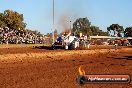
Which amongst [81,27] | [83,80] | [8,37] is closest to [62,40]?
[8,37]

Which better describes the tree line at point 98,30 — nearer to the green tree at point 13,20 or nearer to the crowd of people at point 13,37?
the green tree at point 13,20

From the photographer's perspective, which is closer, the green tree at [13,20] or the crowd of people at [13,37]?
the crowd of people at [13,37]

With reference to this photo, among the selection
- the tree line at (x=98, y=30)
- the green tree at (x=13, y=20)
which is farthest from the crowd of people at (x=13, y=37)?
the tree line at (x=98, y=30)

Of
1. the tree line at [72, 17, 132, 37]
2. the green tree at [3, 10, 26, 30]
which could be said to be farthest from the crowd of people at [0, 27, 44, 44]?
the tree line at [72, 17, 132, 37]

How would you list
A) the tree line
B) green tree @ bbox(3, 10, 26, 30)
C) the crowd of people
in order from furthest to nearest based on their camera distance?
the tree line
green tree @ bbox(3, 10, 26, 30)
the crowd of people

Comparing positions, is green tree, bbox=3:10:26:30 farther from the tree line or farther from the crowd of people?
the tree line

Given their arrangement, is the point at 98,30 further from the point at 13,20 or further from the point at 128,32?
the point at 13,20

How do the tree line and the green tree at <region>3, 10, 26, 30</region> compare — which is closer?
the green tree at <region>3, 10, 26, 30</region>

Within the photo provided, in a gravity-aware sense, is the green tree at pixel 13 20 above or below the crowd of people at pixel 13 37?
above

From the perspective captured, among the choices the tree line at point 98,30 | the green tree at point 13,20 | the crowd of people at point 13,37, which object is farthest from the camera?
the tree line at point 98,30

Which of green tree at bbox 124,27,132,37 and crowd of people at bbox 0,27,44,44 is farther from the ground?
green tree at bbox 124,27,132,37

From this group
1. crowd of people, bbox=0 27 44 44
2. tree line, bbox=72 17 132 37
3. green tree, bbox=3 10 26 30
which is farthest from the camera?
tree line, bbox=72 17 132 37

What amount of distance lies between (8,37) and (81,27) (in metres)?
139

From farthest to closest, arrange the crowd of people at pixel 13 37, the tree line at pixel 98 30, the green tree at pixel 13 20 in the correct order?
the tree line at pixel 98 30 < the green tree at pixel 13 20 < the crowd of people at pixel 13 37
